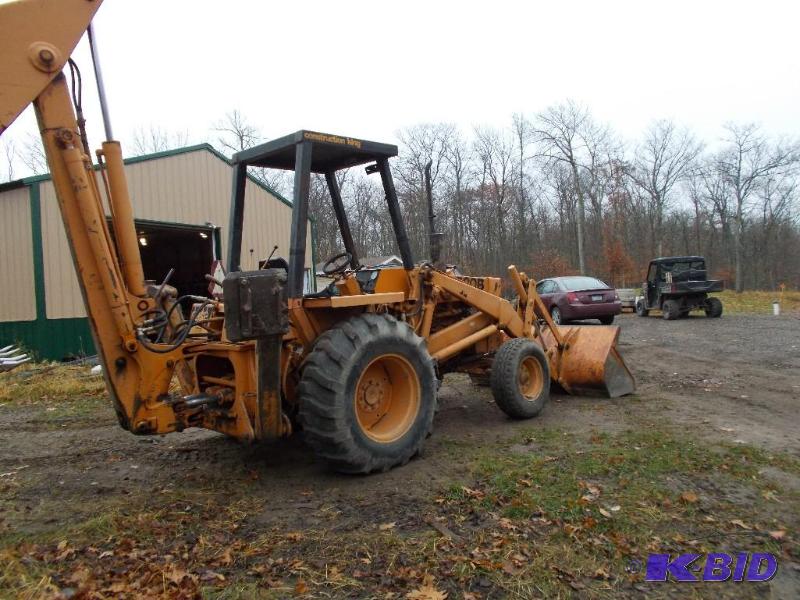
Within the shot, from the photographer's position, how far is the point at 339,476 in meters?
4.40

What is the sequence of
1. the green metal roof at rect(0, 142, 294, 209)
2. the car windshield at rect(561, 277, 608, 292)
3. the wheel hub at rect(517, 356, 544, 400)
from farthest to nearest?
1. the car windshield at rect(561, 277, 608, 292)
2. the green metal roof at rect(0, 142, 294, 209)
3. the wheel hub at rect(517, 356, 544, 400)

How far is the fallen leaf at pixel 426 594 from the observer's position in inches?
106

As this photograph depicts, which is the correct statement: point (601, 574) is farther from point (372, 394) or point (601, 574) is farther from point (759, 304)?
point (759, 304)

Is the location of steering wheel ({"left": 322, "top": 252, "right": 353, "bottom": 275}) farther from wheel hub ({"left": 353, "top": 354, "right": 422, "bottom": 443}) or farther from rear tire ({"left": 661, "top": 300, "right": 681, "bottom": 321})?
rear tire ({"left": 661, "top": 300, "right": 681, "bottom": 321})

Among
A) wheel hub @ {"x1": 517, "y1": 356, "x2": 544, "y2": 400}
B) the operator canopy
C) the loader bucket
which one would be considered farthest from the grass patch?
the operator canopy

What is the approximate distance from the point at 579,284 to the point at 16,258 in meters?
12.9

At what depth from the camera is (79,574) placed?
2891mm

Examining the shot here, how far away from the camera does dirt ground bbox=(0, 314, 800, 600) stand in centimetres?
355

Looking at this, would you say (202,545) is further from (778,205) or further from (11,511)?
(778,205)

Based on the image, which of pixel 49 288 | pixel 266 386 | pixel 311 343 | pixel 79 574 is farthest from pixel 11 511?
pixel 49 288

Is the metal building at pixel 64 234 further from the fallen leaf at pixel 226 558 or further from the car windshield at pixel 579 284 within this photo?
the fallen leaf at pixel 226 558

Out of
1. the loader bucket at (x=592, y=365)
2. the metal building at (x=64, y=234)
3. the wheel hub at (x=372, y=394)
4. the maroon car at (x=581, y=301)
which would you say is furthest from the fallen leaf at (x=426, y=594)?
the maroon car at (x=581, y=301)

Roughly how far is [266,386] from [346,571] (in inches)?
54.9

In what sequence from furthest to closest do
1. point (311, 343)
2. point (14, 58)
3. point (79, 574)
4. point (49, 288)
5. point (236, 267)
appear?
point (49, 288), point (236, 267), point (311, 343), point (14, 58), point (79, 574)
